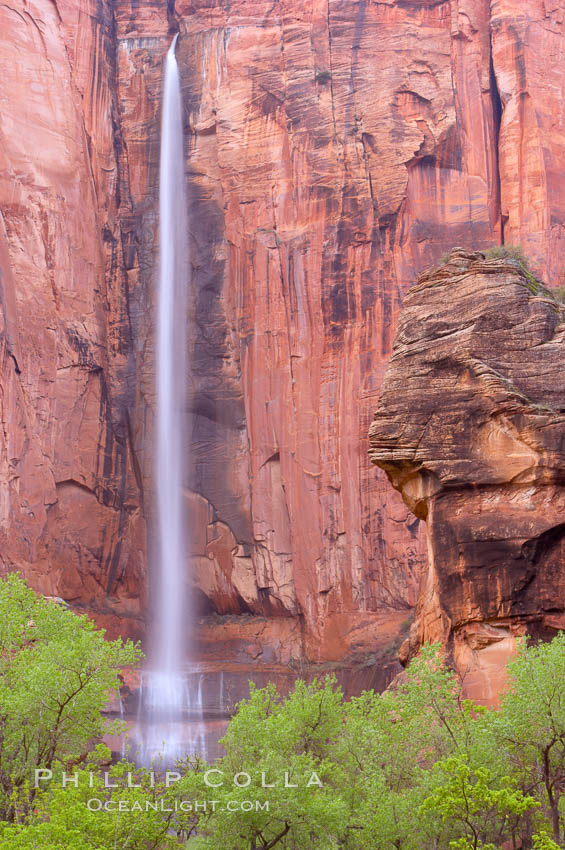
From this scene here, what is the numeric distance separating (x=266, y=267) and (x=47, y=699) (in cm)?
3194

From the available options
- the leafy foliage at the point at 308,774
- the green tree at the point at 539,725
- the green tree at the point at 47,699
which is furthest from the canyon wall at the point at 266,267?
the green tree at the point at 539,725

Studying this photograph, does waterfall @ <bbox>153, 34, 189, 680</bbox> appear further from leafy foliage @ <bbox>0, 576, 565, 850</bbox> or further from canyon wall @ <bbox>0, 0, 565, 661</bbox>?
leafy foliage @ <bbox>0, 576, 565, 850</bbox>

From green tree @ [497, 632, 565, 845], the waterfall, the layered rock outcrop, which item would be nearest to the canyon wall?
the waterfall

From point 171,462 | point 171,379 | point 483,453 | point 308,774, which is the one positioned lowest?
point 308,774

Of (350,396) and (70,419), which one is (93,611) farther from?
(350,396)

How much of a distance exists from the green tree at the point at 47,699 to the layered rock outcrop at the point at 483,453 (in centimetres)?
814

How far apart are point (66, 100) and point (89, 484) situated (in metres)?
19.7

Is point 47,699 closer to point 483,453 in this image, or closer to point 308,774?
point 308,774

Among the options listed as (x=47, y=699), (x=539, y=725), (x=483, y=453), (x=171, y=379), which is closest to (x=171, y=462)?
(x=171, y=379)

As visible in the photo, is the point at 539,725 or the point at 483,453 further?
the point at 483,453

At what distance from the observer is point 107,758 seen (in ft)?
67.2

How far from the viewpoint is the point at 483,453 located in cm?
2433

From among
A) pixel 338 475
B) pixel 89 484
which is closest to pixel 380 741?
pixel 338 475

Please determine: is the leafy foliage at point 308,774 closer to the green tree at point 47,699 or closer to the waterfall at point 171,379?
the green tree at point 47,699
